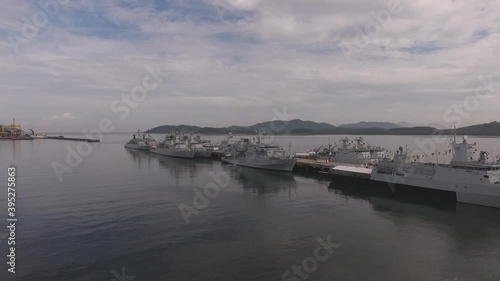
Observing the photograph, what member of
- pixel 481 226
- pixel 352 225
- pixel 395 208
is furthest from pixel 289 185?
pixel 481 226

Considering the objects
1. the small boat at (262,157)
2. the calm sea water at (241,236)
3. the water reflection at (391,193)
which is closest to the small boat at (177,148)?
the small boat at (262,157)

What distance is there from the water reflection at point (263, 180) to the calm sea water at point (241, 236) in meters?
4.80

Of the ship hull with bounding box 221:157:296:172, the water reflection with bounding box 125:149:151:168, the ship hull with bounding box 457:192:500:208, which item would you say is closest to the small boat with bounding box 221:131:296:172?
the ship hull with bounding box 221:157:296:172

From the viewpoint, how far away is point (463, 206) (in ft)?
123

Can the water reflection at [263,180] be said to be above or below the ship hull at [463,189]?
below

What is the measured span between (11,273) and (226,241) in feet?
43.7

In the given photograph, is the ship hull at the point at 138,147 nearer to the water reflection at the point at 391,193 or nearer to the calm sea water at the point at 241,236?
the calm sea water at the point at 241,236

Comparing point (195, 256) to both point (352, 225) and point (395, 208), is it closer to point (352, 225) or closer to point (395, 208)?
point (352, 225)

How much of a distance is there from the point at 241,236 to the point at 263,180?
106 ft

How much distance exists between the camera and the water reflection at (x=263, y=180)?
5037 cm

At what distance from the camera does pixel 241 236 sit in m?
26.8

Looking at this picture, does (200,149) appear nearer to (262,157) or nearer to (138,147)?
(138,147)

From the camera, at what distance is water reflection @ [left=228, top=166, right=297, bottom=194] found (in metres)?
50.4

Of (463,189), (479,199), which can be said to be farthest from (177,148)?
(479,199)
